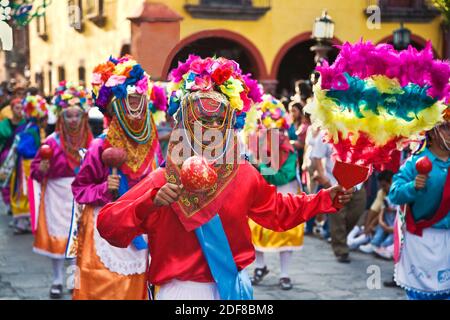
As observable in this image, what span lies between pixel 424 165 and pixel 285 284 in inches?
106

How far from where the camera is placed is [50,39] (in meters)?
16.4

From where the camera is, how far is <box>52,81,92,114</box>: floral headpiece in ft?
24.8

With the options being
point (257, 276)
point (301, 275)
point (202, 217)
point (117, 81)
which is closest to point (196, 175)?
point (202, 217)

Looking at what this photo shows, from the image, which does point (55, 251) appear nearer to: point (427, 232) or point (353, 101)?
point (427, 232)

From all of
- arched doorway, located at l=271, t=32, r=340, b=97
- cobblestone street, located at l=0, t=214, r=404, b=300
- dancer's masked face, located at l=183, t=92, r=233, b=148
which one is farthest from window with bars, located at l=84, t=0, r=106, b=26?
arched doorway, located at l=271, t=32, r=340, b=97

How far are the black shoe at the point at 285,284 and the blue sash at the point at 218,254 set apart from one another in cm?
402

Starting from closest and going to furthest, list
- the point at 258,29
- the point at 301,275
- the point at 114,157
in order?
the point at 114,157
the point at 301,275
the point at 258,29

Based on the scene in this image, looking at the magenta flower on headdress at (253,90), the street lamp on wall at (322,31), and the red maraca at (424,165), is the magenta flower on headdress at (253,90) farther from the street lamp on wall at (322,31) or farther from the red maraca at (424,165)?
the street lamp on wall at (322,31)

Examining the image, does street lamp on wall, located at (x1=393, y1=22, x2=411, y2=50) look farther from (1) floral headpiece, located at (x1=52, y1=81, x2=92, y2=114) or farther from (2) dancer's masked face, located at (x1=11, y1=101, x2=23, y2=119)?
(1) floral headpiece, located at (x1=52, y1=81, x2=92, y2=114)

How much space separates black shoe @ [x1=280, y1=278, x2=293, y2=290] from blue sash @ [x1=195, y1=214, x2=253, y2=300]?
4.02m

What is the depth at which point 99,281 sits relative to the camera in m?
5.39

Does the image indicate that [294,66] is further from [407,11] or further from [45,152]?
[45,152]

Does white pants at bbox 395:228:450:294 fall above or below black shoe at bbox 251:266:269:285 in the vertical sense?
above

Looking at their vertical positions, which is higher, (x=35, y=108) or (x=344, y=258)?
(x=35, y=108)
